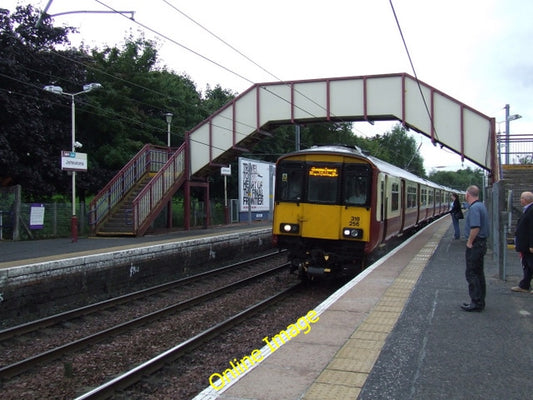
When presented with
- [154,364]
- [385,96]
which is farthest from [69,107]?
Answer: [154,364]

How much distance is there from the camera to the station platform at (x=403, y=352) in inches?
158

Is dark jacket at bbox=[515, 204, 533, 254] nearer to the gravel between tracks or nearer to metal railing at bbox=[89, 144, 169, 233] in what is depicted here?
the gravel between tracks

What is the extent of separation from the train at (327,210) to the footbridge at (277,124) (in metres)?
7.94

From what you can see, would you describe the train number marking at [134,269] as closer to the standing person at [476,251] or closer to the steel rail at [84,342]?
the steel rail at [84,342]

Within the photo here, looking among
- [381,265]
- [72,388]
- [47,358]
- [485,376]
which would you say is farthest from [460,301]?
[47,358]

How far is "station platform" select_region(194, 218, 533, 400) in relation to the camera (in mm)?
4008

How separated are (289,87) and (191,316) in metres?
13.4

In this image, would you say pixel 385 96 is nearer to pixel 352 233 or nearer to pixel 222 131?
pixel 222 131

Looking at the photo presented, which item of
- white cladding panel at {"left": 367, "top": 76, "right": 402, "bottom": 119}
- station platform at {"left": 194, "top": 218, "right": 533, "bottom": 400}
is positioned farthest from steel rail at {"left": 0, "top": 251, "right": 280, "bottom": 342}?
white cladding panel at {"left": 367, "top": 76, "right": 402, "bottom": 119}

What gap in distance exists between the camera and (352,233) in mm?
10273

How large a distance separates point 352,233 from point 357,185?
1.06m

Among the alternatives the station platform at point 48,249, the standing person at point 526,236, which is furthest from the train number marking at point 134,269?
the standing person at point 526,236

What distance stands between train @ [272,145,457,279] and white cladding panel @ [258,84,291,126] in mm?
10026

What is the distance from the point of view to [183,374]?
6.08m
